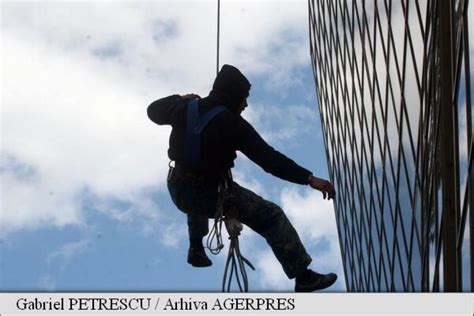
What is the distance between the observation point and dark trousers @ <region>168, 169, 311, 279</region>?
1509 centimetres

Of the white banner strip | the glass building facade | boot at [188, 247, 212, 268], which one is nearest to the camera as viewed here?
the white banner strip

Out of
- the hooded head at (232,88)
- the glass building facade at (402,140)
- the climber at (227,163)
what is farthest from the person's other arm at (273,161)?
the glass building facade at (402,140)

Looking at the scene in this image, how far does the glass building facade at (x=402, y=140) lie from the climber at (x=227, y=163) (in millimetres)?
4187

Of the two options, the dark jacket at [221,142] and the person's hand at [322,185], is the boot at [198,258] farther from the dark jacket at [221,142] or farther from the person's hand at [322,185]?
the person's hand at [322,185]

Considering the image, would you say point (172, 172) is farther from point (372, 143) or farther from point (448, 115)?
point (372, 143)

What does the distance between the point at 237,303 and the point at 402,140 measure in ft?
59.9

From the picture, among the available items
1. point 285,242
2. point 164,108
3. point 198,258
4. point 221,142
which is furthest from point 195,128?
point 198,258

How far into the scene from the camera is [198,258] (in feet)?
52.9

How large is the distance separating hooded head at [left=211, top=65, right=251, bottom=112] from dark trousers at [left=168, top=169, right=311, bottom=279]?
3.53ft

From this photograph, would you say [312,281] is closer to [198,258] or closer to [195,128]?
[198,258]

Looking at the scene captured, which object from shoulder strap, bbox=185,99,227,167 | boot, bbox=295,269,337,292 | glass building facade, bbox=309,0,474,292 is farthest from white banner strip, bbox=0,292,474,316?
glass building facade, bbox=309,0,474,292

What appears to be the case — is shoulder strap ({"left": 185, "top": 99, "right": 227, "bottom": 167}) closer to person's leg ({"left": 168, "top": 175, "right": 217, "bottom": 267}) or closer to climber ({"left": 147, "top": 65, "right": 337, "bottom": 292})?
climber ({"left": 147, "top": 65, "right": 337, "bottom": 292})

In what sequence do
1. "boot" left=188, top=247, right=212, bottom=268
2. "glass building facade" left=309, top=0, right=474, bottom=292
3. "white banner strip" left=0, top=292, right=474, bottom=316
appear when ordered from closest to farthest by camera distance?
"white banner strip" left=0, top=292, right=474, bottom=316, "boot" left=188, top=247, right=212, bottom=268, "glass building facade" left=309, top=0, right=474, bottom=292

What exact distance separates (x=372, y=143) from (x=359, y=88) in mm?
4856
